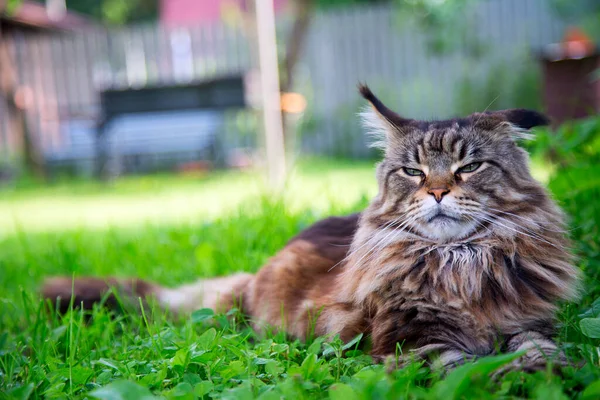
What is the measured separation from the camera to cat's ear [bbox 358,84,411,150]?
7.27ft

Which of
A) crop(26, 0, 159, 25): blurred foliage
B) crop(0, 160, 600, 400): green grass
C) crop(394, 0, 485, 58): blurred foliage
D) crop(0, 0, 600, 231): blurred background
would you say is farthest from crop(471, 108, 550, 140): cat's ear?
crop(26, 0, 159, 25): blurred foliage

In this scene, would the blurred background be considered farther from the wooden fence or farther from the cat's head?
the cat's head

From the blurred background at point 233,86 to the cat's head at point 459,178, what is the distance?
4.30 m

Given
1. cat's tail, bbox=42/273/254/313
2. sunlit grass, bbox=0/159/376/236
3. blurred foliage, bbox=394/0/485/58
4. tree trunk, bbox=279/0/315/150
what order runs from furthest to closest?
blurred foliage, bbox=394/0/485/58, tree trunk, bbox=279/0/315/150, sunlit grass, bbox=0/159/376/236, cat's tail, bbox=42/273/254/313

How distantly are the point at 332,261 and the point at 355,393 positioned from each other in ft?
3.24

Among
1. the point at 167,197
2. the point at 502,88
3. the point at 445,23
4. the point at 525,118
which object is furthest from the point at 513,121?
the point at 445,23

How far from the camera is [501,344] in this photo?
6.17 feet

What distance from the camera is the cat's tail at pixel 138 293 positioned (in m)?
2.62

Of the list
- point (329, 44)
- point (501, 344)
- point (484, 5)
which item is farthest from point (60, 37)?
point (501, 344)

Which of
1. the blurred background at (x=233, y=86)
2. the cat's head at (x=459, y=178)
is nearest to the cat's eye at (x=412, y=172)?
the cat's head at (x=459, y=178)

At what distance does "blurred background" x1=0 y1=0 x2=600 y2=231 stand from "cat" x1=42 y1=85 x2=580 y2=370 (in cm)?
427

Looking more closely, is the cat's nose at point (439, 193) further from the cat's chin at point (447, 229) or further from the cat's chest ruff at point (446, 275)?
the cat's chest ruff at point (446, 275)

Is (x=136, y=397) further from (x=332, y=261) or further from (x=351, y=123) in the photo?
(x=351, y=123)

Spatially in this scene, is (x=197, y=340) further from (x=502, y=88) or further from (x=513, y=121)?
(x=502, y=88)
